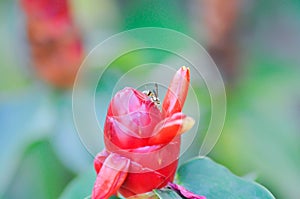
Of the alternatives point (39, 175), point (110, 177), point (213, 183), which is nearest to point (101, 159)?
point (110, 177)

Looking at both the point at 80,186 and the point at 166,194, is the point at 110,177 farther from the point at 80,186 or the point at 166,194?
the point at 80,186

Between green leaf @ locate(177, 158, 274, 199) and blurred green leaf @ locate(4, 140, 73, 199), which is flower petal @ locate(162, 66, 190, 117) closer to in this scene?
green leaf @ locate(177, 158, 274, 199)

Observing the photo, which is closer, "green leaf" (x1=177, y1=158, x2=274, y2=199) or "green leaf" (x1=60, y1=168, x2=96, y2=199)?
"green leaf" (x1=177, y1=158, x2=274, y2=199)

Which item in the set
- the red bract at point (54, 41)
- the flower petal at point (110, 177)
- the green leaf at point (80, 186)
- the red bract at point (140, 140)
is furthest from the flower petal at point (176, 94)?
the red bract at point (54, 41)

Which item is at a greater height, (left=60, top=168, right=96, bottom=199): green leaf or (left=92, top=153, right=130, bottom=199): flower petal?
(left=92, top=153, right=130, bottom=199): flower petal

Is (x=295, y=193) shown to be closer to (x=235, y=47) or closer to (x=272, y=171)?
(x=272, y=171)

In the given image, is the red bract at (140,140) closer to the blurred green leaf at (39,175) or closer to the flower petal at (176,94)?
the flower petal at (176,94)

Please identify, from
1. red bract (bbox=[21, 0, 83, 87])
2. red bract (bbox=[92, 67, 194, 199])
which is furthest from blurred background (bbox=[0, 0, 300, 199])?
red bract (bbox=[92, 67, 194, 199])
